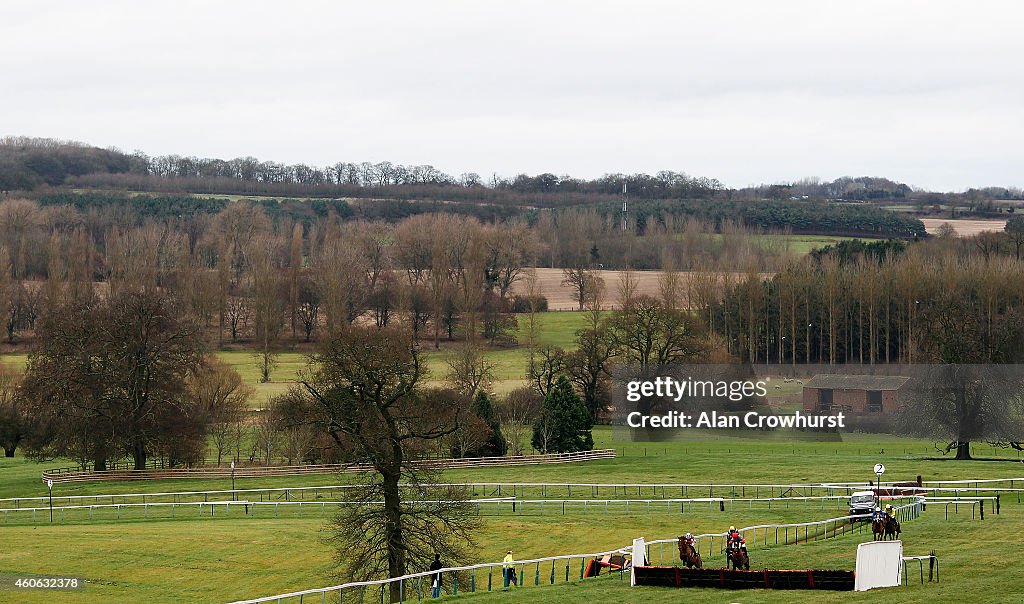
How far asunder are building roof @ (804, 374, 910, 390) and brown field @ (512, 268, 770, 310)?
141 ft

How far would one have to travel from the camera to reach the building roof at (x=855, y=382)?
8312cm

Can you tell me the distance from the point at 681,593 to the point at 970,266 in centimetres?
9729

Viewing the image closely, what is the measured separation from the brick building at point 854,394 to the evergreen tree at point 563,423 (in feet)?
53.2

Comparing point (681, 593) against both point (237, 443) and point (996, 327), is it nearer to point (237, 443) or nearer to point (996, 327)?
point (237, 443)

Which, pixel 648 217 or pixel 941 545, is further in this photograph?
pixel 648 217

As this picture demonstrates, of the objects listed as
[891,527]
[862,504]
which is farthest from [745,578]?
[862,504]

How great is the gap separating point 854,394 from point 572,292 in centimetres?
6686

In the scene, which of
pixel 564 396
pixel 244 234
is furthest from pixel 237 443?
pixel 244 234

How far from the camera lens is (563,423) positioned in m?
76.1

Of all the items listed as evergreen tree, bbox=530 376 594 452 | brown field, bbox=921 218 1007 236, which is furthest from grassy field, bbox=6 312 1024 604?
brown field, bbox=921 218 1007 236

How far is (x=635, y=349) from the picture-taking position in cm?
8825

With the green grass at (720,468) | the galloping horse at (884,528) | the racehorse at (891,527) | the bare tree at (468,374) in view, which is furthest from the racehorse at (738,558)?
the bare tree at (468,374)

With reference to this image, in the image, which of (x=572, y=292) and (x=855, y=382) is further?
(x=572, y=292)

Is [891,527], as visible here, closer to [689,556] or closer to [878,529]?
[878,529]
